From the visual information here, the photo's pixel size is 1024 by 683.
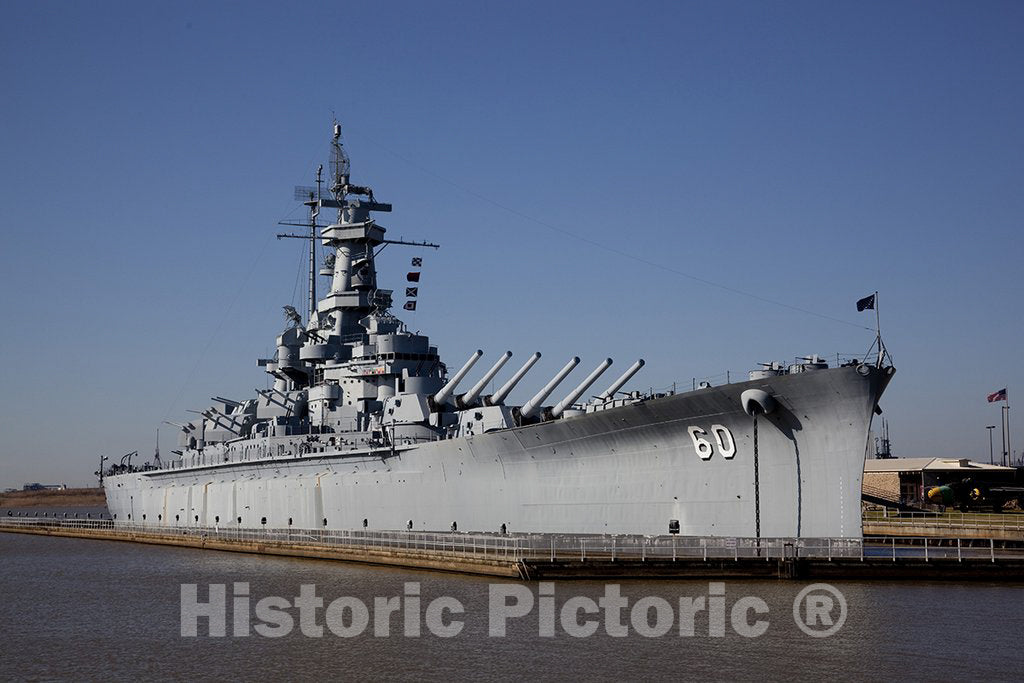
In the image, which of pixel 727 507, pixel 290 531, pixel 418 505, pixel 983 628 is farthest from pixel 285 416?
pixel 983 628

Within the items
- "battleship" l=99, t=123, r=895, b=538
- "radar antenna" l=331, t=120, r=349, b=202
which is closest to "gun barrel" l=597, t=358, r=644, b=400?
"battleship" l=99, t=123, r=895, b=538

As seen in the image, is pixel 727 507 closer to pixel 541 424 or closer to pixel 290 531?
pixel 541 424

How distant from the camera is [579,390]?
116 ft

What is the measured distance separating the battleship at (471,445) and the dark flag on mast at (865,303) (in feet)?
9.47

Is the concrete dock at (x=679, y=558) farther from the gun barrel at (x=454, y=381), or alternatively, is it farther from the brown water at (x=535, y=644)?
the gun barrel at (x=454, y=381)

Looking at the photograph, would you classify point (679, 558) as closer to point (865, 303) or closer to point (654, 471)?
point (654, 471)

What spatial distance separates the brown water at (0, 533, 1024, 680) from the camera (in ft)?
59.9

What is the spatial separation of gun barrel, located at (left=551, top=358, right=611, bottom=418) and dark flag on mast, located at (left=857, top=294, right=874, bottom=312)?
9.03 meters

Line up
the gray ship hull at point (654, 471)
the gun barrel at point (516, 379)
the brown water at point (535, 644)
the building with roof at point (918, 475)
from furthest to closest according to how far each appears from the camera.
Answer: the building with roof at point (918, 475)
the gun barrel at point (516, 379)
the gray ship hull at point (654, 471)
the brown water at point (535, 644)

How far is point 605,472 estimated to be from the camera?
1243 inches

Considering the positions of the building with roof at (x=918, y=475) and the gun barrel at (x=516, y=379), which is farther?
the building with roof at (x=918, y=475)

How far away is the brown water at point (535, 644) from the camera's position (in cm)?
1825

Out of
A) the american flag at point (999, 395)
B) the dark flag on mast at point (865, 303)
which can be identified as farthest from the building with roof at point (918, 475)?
the dark flag on mast at point (865, 303)

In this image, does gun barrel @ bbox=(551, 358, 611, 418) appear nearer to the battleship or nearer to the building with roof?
the battleship
